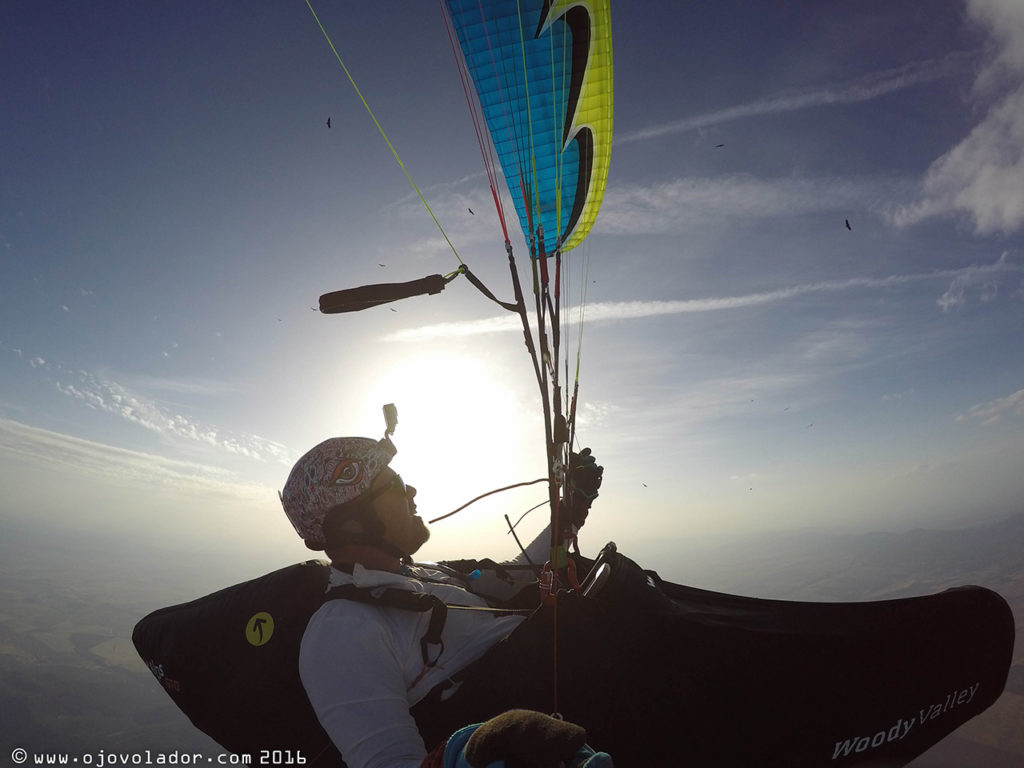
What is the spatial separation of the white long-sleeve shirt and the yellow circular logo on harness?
1.24 feet

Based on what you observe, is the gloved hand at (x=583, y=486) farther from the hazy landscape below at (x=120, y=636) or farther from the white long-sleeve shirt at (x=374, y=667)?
the hazy landscape below at (x=120, y=636)

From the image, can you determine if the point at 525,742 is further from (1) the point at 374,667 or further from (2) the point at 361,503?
(2) the point at 361,503

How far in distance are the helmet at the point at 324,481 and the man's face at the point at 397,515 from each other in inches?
2.7

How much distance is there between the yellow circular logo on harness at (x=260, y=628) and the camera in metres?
1.97

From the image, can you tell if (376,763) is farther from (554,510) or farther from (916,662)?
(916,662)

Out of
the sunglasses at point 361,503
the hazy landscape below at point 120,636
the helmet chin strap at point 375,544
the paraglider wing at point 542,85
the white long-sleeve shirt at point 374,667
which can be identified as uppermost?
the paraglider wing at point 542,85

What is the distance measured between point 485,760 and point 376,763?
57 cm

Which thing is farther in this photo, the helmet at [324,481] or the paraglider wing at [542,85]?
the paraglider wing at [542,85]

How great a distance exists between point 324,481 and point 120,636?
135 m

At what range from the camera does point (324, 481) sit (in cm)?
219

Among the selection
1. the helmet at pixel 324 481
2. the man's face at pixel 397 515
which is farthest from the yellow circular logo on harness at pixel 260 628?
the man's face at pixel 397 515

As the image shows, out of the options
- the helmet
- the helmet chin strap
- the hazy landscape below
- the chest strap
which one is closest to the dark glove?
the chest strap

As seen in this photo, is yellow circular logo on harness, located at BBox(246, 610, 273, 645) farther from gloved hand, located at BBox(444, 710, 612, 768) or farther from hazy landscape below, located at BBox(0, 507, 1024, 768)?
hazy landscape below, located at BBox(0, 507, 1024, 768)

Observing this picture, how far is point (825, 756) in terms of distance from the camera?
5.52ft
